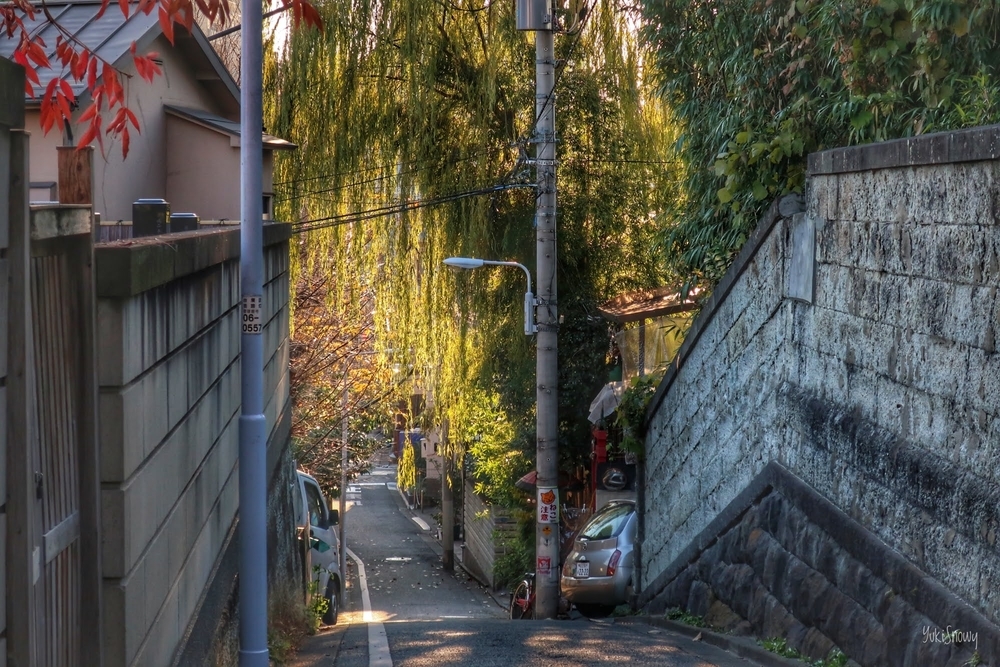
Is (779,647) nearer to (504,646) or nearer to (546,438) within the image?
(504,646)


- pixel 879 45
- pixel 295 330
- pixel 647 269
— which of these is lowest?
pixel 295 330

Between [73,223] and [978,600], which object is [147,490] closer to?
[73,223]

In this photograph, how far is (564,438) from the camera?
770 inches

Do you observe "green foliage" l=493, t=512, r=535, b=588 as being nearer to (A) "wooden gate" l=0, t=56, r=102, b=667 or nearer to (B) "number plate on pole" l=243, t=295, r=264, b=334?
(B) "number plate on pole" l=243, t=295, r=264, b=334

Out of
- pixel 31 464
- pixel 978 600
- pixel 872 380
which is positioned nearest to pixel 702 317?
pixel 872 380

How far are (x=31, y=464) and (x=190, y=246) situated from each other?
8.05ft

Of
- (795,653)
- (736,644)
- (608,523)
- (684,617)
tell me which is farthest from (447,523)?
(795,653)

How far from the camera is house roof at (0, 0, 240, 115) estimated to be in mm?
9891


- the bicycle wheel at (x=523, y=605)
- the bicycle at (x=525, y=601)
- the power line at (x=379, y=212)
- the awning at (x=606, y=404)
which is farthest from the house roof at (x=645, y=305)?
the bicycle wheel at (x=523, y=605)

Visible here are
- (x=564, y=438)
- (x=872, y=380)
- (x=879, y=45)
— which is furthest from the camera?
(x=564, y=438)

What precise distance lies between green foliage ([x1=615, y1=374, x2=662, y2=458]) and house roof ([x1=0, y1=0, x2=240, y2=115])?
642 cm

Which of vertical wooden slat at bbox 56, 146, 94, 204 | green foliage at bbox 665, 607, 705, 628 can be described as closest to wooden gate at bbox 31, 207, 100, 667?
vertical wooden slat at bbox 56, 146, 94, 204

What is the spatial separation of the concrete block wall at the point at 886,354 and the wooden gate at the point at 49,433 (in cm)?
391

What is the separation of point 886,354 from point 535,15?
8916 millimetres
